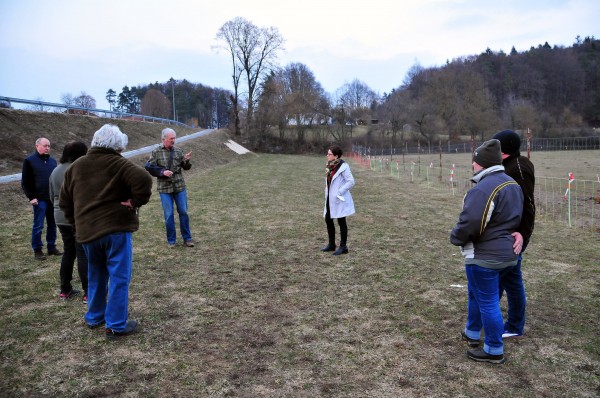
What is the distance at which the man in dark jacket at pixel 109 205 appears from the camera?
3648 millimetres

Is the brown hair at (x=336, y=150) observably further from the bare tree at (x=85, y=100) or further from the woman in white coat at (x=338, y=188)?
the bare tree at (x=85, y=100)

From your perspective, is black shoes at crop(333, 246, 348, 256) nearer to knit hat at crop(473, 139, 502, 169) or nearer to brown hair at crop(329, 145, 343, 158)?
brown hair at crop(329, 145, 343, 158)

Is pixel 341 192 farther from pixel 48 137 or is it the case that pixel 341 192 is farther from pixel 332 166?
pixel 48 137

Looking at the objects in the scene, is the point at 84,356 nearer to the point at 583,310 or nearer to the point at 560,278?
the point at 583,310

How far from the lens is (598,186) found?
1702 centimetres

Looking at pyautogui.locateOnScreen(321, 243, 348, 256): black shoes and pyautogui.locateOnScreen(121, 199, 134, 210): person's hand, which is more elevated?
pyautogui.locateOnScreen(121, 199, 134, 210): person's hand

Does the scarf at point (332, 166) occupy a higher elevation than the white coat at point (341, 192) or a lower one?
higher

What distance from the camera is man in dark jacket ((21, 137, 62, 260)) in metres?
6.02

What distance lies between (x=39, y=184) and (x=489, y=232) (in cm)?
595

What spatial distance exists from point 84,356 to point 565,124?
90502 millimetres

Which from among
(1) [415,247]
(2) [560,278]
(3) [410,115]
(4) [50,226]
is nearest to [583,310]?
(2) [560,278]

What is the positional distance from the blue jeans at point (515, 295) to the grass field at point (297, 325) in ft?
0.50

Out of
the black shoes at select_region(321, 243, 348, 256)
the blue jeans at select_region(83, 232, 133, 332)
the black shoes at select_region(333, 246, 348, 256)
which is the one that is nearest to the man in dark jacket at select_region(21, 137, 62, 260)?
the blue jeans at select_region(83, 232, 133, 332)

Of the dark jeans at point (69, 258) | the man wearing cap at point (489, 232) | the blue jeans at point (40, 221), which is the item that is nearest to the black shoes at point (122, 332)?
the dark jeans at point (69, 258)
